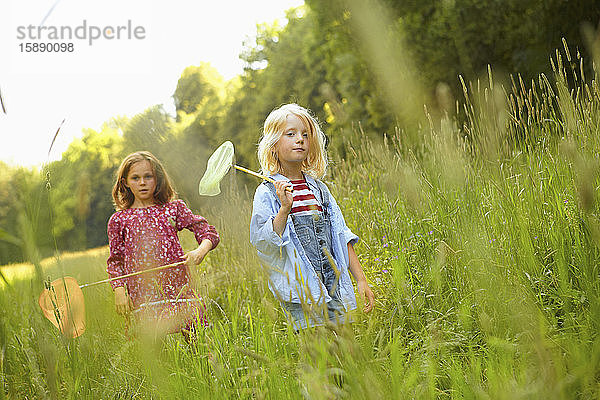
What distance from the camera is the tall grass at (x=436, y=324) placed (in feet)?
3.37

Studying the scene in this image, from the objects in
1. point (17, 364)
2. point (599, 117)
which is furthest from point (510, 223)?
point (17, 364)

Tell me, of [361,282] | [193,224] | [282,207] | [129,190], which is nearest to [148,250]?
[193,224]

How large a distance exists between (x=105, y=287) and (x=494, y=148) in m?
2.60

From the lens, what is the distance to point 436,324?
1844 mm

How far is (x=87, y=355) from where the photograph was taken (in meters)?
1.35

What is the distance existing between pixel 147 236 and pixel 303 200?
33.3 inches

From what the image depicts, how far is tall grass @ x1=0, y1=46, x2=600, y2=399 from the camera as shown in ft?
3.37

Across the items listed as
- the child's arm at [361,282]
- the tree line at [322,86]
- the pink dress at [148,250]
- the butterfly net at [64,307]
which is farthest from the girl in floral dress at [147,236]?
the butterfly net at [64,307]

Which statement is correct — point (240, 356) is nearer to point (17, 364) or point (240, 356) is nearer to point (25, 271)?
point (17, 364)

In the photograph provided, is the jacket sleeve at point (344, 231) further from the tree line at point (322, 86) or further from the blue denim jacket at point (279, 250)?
the tree line at point (322, 86)

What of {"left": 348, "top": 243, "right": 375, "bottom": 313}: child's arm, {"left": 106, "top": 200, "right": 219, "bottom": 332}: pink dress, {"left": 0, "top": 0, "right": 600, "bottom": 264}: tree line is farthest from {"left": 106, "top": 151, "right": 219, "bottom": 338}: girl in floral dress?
{"left": 348, "top": 243, "right": 375, "bottom": 313}: child's arm

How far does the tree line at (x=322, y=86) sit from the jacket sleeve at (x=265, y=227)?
59cm

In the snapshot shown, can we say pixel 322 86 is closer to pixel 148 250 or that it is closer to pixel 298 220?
pixel 298 220

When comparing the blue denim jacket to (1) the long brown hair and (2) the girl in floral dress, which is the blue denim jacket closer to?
(2) the girl in floral dress
